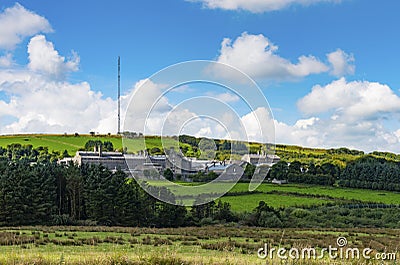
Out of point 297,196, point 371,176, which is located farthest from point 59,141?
point 371,176

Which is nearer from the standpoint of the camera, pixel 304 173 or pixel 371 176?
pixel 304 173

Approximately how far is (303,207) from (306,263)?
57239 millimetres

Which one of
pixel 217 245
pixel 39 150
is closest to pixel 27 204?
pixel 217 245

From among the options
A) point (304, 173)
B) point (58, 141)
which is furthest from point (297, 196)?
point (58, 141)

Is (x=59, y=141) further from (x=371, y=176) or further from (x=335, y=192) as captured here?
(x=371, y=176)

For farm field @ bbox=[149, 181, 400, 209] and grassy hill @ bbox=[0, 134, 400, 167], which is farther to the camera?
grassy hill @ bbox=[0, 134, 400, 167]

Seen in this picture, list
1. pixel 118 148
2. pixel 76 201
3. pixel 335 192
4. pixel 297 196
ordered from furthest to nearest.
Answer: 1. pixel 118 148
2. pixel 335 192
3. pixel 297 196
4. pixel 76 201

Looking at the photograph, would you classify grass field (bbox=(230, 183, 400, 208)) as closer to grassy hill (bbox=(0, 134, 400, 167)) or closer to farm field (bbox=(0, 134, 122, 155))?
grassy hill (bbox=(0, 134, 400, 167))

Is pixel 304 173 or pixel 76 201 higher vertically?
pixel 304 173

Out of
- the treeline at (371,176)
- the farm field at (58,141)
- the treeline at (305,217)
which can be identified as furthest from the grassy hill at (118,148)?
the treeline at (305,217)

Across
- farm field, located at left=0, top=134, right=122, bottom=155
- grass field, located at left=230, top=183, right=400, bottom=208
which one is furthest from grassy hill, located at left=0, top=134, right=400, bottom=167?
grass field, located at left=230, top=183, right=400, bottom=208

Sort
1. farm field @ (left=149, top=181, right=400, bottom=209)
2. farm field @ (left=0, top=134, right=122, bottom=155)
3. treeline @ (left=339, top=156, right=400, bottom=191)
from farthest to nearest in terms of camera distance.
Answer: farm field @ (left=0, top=134, right=122, bottom=155)
treeline @ (left=339, top=156, right=400, bottom=191)
farm field @ (left=149, top=181, right=400, bottom=209)

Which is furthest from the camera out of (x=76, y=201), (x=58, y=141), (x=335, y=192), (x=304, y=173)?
(x=58, y=141)

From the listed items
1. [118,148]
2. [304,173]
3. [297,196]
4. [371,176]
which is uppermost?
[118,148]
